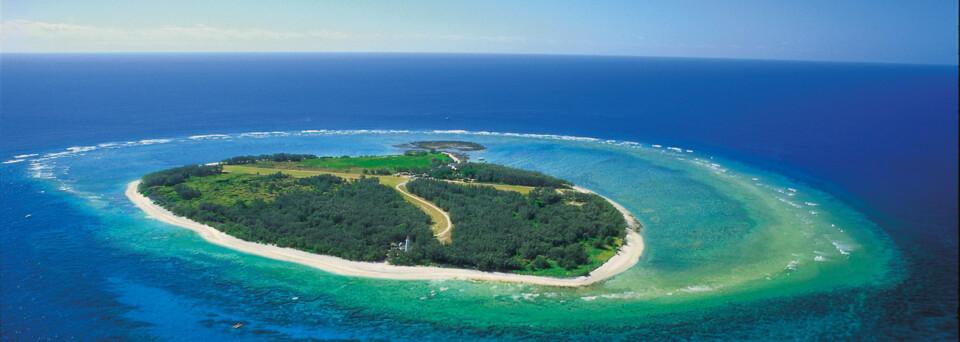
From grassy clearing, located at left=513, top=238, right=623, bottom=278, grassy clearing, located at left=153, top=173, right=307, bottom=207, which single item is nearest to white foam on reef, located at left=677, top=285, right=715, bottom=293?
grassy clearing, located at left=513, top=238, right=623, bottom=278

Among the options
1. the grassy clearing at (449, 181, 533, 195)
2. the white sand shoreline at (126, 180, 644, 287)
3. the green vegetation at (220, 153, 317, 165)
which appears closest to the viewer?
the white sand shoreline at (126, 180, 644, 287)

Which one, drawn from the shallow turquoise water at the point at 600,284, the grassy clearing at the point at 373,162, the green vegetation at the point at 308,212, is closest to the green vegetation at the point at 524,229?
the shallow turquoise water at the point at 600,284

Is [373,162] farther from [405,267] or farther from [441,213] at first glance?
[405,267]

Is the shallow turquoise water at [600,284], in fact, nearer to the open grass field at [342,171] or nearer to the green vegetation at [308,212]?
the green vegetation at [308,212]

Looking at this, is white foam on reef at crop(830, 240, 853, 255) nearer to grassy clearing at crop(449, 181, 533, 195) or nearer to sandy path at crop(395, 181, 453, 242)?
grassy clearing at crop(449, 181, 533, 195)

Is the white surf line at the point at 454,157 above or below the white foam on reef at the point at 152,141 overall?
below

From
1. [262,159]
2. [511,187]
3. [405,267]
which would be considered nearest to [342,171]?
[262,159]

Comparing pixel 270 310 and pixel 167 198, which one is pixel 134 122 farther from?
pixel 270 310
